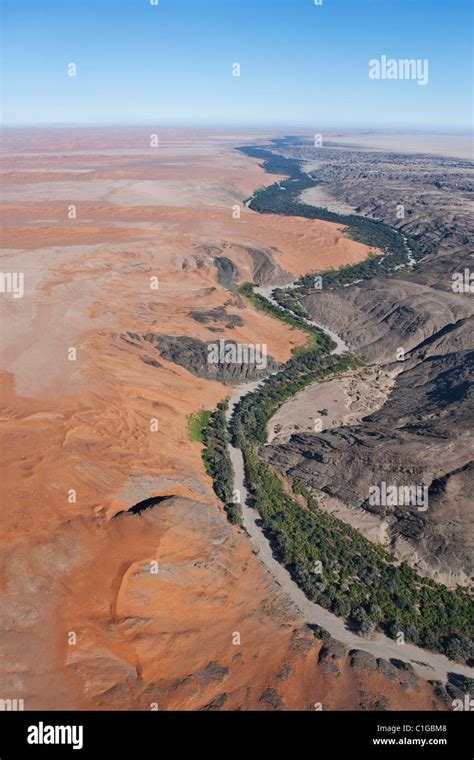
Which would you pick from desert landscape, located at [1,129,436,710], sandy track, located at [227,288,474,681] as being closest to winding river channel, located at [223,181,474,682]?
sandy track, located at [227,288,474,681]

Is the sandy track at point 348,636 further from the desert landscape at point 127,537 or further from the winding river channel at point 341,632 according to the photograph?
the desert landscape at point 127,537

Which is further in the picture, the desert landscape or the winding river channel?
the winding river channel

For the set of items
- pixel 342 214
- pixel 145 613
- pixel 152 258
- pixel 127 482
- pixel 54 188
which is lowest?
pixel 145 613

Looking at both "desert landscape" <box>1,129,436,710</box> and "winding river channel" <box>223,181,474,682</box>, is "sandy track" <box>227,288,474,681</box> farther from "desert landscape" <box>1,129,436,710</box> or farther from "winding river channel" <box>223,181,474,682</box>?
"desert landscape" <box>1,129,436,710</box>

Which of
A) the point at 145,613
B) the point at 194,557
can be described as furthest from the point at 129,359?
the point at 145,613

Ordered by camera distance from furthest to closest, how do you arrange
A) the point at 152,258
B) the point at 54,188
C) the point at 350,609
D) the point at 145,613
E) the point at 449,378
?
1. the point at 54,188
2. the point at 152,258
3. the point at 449,378
4. the point at 350,609
5. the point at 145,613

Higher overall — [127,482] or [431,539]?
[127,482]

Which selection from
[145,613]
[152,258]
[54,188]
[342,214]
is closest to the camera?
[145,613]

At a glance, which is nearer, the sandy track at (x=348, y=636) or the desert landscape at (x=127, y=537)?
the desert landscape at (x=127, y=537)

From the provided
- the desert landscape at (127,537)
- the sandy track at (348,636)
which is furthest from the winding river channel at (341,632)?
the desert landscape at (127,537)

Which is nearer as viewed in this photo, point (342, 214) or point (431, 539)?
point (431, 539)
